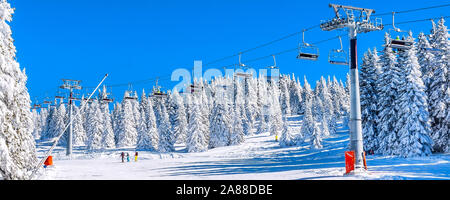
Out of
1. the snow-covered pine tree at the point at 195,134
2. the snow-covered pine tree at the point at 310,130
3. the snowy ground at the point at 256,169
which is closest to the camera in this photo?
the snowy ground at the point at 256,169

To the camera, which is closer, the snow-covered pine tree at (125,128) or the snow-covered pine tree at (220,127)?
the snow-covered pine tree at (220,127)

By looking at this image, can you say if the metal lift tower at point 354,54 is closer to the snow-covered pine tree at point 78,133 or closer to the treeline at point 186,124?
A: the treeline at point 186,124

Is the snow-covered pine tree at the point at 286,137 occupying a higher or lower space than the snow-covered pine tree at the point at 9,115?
lower

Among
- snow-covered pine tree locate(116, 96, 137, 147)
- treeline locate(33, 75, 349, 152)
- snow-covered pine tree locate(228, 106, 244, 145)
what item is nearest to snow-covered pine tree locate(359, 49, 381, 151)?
treeline locate(33, 75, 349, 152)

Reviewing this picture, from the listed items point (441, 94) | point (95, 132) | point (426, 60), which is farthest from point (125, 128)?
point (441, 94)

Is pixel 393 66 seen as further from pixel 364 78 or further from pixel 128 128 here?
pixel 128 128

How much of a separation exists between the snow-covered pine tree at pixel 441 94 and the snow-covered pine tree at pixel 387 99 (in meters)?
3.64

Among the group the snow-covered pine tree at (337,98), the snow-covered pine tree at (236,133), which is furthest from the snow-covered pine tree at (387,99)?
the snow-covered pine tree at (337,98)

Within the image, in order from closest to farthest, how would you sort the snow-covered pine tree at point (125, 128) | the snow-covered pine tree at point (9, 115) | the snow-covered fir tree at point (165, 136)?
1. the snow-covered pine tree at point (9, 115)
2. the snow-covered fir tree at point (165, 136)
3. the snow-covered pine tree at point (125, 128)

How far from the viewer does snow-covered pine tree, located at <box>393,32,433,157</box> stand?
33.7m

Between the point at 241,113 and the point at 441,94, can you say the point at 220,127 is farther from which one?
the point at 441,94

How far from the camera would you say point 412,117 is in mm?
34062

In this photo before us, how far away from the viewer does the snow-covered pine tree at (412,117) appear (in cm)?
3366
